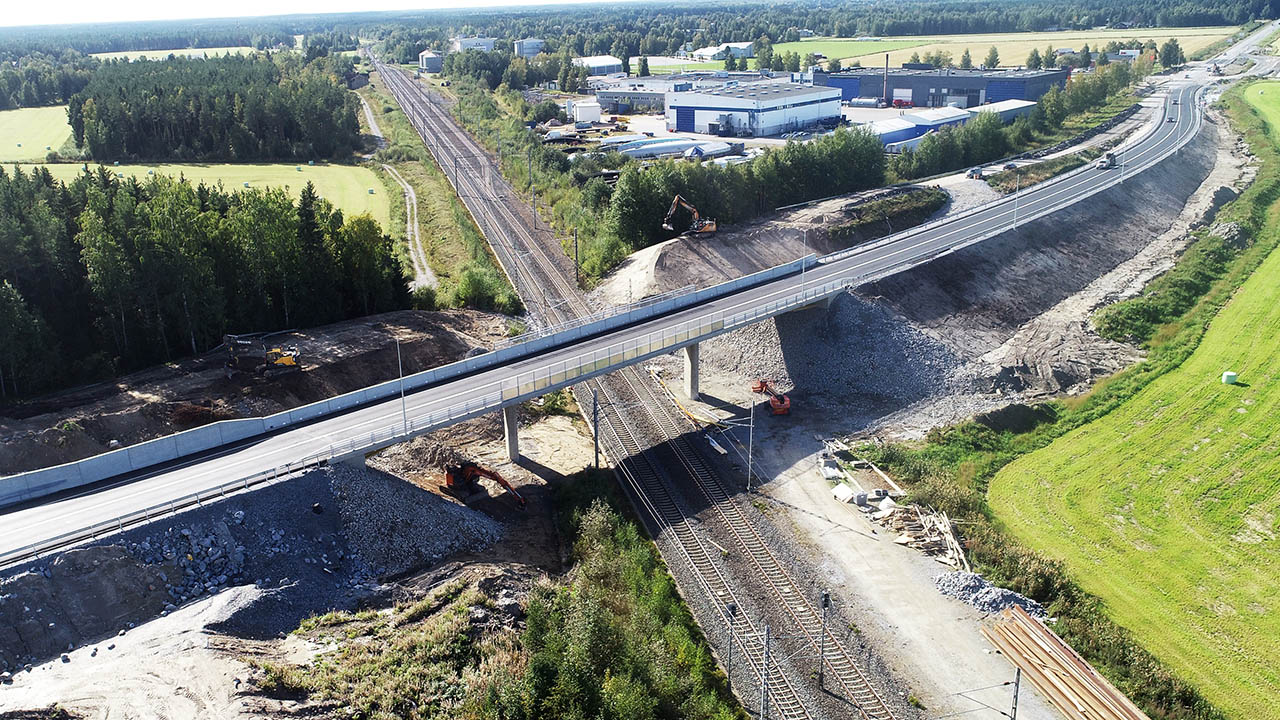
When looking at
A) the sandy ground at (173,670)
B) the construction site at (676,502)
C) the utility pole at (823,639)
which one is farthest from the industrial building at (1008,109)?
the sandy ground at (173,670)

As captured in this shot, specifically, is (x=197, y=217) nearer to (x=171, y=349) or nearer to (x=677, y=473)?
(x=171, y=349)

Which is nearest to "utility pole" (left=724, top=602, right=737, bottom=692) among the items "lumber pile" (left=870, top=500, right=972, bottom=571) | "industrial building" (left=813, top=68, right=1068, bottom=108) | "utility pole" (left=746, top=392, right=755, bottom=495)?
"lumber pile" (left=870, top=500, right=972, bottom=571)

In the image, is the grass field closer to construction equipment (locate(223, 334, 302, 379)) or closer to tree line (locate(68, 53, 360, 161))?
tree line (locate(68, 53, 360, 161))

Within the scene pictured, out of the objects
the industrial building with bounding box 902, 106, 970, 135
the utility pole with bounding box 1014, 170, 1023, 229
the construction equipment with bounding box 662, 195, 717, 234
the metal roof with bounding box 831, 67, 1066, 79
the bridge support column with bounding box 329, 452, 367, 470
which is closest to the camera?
the bridge support column with bounding box 329, 452, 367, 470

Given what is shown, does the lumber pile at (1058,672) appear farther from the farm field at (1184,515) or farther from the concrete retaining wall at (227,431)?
the concrete retaining wall at (227,431)

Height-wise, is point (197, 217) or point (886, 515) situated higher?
point (197, 217)

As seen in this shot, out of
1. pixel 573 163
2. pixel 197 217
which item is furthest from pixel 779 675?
pixel 573 163
